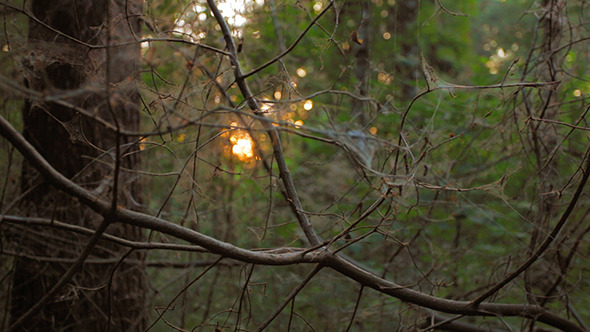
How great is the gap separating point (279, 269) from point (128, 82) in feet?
10.9

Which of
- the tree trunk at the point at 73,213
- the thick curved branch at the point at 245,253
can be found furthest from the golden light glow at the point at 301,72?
the thick curved branch at the point at 245,253

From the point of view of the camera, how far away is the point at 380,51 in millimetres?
6441

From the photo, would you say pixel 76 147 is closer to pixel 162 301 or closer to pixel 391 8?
pixel 162 301

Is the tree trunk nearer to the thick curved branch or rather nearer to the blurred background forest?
the blurred background forest

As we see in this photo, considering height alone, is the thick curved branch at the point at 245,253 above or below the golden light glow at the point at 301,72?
below

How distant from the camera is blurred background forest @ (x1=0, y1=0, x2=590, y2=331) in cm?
191

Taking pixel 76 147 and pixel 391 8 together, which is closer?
pixel 76 147

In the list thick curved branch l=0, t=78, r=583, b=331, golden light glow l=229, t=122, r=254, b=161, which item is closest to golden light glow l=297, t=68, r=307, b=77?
golden light glow l=229, t=122, r=254, b=161

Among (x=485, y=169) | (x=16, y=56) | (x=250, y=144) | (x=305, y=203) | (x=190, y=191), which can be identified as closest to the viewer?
(x=16, y=56)

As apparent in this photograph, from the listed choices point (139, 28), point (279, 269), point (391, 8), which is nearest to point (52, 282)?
point (139, 28)

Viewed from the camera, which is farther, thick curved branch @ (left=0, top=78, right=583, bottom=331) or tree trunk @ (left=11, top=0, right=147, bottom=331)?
tree trunk @ (left=11, top=0, right=147, bottom=331)

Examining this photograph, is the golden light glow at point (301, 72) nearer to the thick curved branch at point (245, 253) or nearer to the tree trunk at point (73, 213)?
the tree trunk at point (73, 213)

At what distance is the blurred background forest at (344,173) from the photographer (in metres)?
1.91

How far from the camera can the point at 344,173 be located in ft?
15.6
